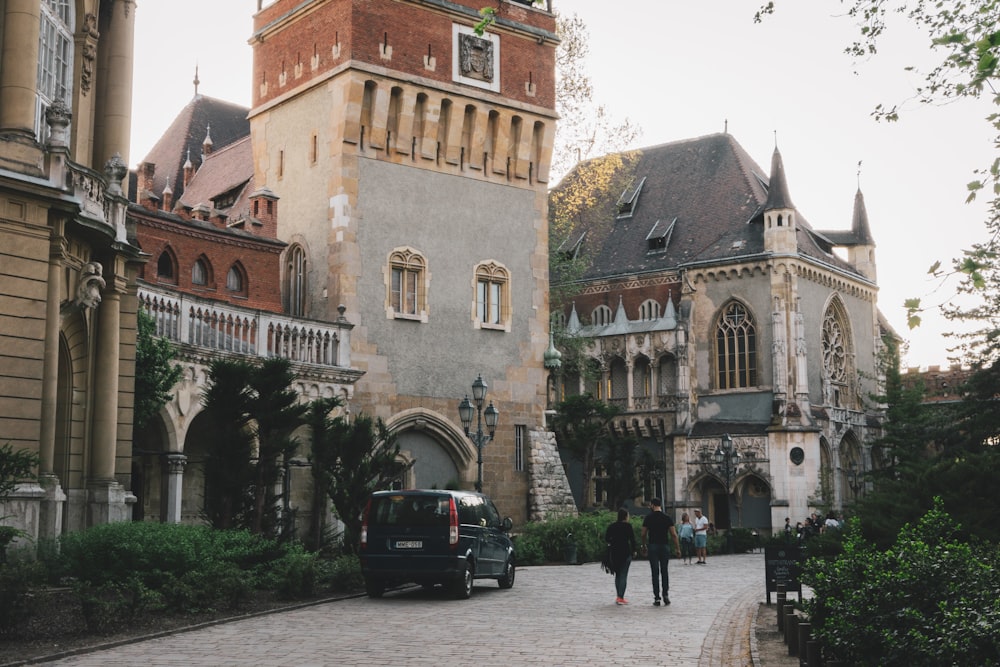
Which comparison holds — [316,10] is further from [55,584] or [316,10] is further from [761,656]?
[761,656]

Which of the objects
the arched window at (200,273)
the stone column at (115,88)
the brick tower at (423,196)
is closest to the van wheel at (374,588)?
the stone column at (115,88)

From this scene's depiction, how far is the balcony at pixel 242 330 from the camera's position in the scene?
77.7 ft

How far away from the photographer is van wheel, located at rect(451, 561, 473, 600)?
17.9m

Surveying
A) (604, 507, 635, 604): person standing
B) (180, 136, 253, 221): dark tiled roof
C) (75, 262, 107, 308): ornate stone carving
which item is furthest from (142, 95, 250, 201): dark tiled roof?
(604, 507, 635, 604): person standing

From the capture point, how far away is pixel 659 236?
5675 cm

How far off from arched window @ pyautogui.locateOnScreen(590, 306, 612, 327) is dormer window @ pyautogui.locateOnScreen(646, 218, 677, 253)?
11.4 ft

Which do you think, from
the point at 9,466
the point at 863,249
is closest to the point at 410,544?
the point at 9,466

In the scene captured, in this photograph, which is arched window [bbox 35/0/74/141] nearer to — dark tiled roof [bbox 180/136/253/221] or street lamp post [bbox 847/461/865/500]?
dark tiled roof [bbox 180/136/253/221]

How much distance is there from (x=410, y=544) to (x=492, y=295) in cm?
1801

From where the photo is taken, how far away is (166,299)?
23.7 m

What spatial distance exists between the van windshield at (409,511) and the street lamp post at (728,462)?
79.6ft

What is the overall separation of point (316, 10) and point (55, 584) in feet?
70.9

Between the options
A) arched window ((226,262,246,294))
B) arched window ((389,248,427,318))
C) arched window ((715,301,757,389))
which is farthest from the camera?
arched window ((715,301,757,389))

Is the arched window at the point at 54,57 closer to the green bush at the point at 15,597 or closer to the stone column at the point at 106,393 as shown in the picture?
the stone column at the point at 106,393
